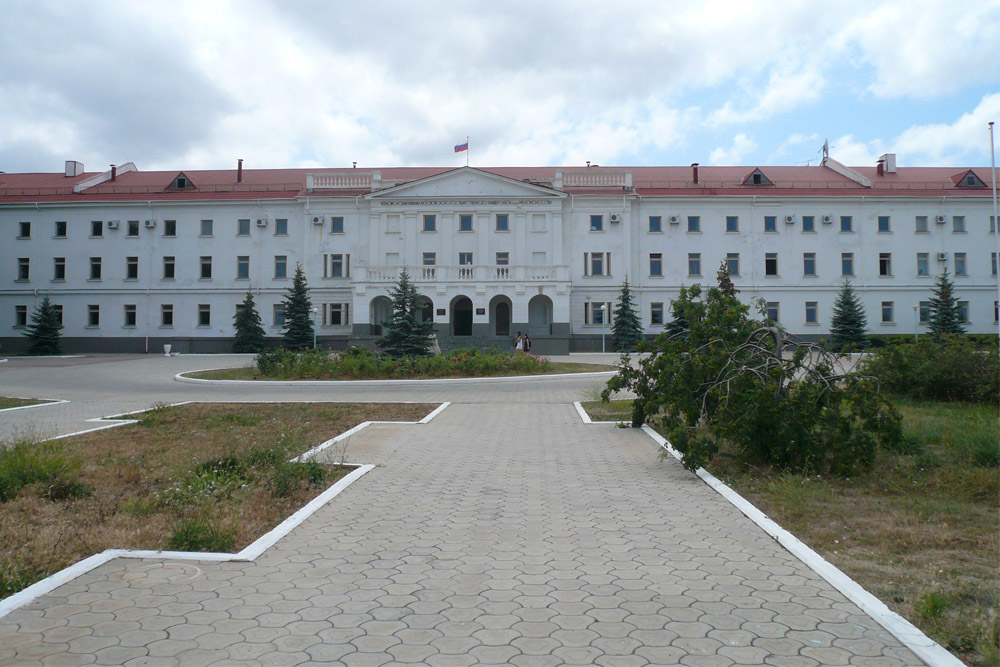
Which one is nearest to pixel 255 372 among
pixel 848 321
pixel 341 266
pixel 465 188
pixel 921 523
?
pixel 921 523

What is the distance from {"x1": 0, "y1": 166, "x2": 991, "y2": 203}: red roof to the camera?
47.7 meters

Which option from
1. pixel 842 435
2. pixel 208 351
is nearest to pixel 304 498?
pixel 842 435

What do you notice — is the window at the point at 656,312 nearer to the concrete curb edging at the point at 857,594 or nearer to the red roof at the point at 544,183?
the red roof at the point at 544,183

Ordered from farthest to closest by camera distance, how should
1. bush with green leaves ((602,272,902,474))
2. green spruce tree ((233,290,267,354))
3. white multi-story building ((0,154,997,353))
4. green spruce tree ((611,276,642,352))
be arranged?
white multi-story building ((0,154,997,353)) → green spruce tree ((233,290,267,354)) → green spruce tree ((611,276,642,352)) → bush with green leaves ((602,272,902,474))

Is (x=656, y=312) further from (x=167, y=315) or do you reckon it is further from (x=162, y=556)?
(x=162, y=556)

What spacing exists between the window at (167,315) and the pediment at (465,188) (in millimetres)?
15896

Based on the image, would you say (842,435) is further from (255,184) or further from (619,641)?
(255,184)

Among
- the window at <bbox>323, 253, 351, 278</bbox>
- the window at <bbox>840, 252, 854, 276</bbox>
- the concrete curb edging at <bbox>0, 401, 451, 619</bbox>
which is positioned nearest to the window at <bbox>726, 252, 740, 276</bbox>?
the window at <bbox>840, 252, 854, 276</bbox>

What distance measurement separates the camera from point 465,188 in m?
46.7

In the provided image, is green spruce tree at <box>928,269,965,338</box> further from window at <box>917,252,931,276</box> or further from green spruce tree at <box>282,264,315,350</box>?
green spruce tree at <box>282,264,315,350</box>

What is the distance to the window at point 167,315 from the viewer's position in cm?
4822

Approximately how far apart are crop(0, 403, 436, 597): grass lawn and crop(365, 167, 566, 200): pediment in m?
37.7

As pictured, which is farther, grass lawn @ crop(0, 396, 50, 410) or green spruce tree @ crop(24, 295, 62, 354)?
green spruce tree @ crop(24, 295, 62, 354)

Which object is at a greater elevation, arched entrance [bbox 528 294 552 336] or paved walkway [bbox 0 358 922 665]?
arched entrance [bbox 528 294 552 336]
